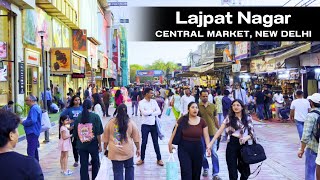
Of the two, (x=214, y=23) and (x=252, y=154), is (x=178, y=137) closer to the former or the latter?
(x=252, y=154)

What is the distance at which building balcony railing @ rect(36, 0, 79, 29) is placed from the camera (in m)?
24.2

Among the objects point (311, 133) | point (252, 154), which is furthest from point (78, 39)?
point (311, 133)

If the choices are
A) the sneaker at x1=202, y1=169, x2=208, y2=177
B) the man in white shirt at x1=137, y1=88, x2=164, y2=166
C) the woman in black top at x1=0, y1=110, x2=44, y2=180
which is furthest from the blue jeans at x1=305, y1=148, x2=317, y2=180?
the woman in black top at x1=0, y1=110, x2=44, y2=180

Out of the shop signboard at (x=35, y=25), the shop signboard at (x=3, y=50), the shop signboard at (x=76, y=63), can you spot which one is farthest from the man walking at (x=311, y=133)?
the shop signboard at (x=76, y=63)

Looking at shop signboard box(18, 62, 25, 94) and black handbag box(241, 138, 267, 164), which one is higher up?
shop signboard box(18, 62, 25, 94)

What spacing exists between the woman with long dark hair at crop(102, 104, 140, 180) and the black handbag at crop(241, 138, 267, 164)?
5.33 feet

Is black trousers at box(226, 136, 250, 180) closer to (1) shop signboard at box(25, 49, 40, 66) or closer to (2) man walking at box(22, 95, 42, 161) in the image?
(2) man walking at box(22, 95, 42, 161)

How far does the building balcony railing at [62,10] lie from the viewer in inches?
954

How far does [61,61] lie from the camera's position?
27234mm

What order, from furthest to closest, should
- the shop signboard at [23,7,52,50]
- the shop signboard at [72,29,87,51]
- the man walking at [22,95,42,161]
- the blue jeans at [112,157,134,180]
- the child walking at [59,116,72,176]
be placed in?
the shop signboard at [72,29,87,51] → the shop signboard at [23,7,52,50] → the child walking at [59,116,72,176] → the man walking at [22,95,42,161] → the blue jeans at [112,157,134,180]

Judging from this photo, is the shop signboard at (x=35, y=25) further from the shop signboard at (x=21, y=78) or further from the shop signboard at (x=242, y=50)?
the shop signboard at (x=242, y=50)

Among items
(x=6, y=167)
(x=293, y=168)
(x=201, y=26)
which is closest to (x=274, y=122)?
(x=201, y=26)

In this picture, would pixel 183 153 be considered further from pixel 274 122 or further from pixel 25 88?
pixel 25 88

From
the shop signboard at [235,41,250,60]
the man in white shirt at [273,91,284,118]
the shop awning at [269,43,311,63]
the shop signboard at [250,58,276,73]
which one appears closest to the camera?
the shop awning at [269,43,311,63]
